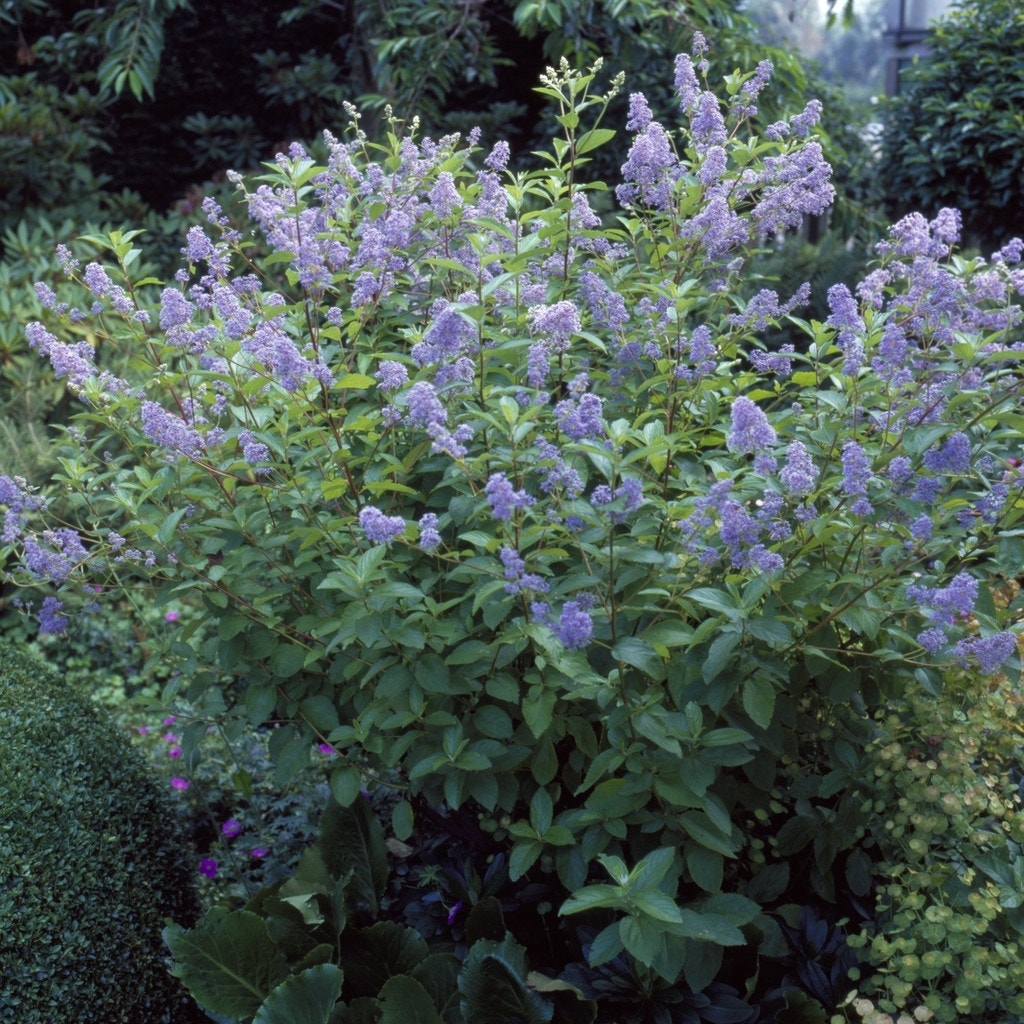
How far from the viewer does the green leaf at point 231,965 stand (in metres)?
2.35

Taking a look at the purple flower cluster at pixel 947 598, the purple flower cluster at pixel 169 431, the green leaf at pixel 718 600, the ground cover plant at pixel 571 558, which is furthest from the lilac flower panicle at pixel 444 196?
the purple flower cluster at pixel 947 598

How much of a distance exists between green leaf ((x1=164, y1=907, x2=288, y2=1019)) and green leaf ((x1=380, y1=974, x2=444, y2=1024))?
1.05 ft

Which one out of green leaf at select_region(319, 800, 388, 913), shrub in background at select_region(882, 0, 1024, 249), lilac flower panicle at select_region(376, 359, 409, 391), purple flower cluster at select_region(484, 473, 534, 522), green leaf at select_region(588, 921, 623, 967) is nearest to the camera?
purple flower cluster at select_region(484, 473, 534, 522)

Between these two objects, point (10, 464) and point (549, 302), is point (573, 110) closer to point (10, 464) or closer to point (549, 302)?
point (549, 302)

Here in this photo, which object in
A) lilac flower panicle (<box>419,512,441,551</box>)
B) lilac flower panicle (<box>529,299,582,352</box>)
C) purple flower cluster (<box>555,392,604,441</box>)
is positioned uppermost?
lilac flower panicle (<box>529,299,582,352</box>)

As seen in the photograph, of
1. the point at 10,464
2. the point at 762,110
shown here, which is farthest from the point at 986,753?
the point at 762,110

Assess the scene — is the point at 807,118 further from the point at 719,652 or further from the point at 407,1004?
the point at 407,1004

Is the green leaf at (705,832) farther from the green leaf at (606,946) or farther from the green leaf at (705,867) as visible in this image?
the green leaf at (606,946)

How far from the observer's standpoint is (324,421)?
238 cm

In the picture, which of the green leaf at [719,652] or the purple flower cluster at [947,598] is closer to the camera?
the purple flower cluster at [947,598]

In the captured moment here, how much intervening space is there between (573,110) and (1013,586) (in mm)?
1496

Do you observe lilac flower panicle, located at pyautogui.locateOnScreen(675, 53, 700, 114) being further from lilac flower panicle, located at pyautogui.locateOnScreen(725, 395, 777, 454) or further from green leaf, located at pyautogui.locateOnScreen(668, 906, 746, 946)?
green leaf, located at pyautogui.locateOnScreen(668, 906, 746, 946)

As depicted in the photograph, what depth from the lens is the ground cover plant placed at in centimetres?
202

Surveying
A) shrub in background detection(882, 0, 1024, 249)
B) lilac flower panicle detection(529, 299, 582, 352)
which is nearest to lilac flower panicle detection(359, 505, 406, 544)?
lilac flower panicle detection(529, 299, 582, 352)
